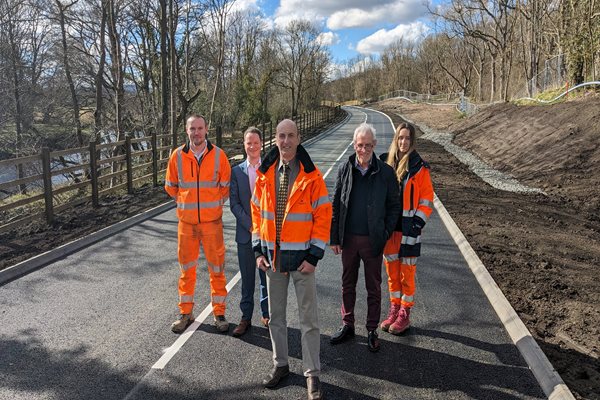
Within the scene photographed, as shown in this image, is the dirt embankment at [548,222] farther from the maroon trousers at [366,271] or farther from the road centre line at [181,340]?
the road centre line at [181,340]

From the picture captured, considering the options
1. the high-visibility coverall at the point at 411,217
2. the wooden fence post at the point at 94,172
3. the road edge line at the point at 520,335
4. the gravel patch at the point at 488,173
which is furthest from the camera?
the gravel patch at the point at 488,173

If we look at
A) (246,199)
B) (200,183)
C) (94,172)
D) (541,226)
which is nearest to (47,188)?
(94,172)

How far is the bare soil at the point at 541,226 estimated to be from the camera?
458cm

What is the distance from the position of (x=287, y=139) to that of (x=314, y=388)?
1859 mm

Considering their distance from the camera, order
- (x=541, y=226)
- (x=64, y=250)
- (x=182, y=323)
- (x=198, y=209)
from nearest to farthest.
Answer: (x=198, y=209), (x=182, y=323), (x=64, y=250), (x=541, y=226)

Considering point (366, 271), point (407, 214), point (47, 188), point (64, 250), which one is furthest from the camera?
point (47, 188)

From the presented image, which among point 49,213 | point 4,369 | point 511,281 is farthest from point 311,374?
point 49,213

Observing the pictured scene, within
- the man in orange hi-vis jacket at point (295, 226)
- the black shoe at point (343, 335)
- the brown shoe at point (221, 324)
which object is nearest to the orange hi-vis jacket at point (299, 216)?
the man in orange hi-vis jacket at point (295, 226)

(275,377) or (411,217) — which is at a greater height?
(411,217)

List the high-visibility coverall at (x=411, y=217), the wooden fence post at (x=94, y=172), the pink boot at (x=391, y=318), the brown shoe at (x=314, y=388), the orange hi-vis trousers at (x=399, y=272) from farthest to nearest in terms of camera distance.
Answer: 1. the wooden fence post at (x=94, y=172)
2. the pink boot at (x=391, y=318)
3. the orange hi-vis trousers at (x=399, y=272)
4. the high-visibility coverall at (x=411, y=217)
5. the brown shoe at (x=314, y=388)

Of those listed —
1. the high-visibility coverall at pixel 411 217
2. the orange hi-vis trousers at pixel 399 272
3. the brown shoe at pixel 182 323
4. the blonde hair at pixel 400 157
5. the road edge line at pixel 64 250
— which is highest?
the blonde hair at pixel 400 157

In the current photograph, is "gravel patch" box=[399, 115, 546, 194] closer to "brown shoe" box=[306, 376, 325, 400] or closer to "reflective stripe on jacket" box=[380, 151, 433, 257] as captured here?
"reflective stripe on jacket" box=[380, 151, 433, 257]

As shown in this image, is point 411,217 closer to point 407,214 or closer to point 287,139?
point 407,214

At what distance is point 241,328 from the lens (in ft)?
14.6
